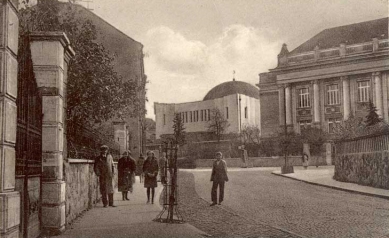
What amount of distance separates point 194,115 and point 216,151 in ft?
7.99

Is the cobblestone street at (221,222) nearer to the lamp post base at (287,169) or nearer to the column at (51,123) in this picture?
the column at (51,123)

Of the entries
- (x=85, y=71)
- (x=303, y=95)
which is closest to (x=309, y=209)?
(x=85, y=71)

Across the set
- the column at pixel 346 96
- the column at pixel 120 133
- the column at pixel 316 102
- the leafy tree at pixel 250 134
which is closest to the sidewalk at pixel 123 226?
the leafy tree at pixel 250 134

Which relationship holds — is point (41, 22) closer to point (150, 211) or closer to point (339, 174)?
point (150, 211)

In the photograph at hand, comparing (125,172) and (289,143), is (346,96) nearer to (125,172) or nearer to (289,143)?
(289,143)

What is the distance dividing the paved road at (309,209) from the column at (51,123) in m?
3.38

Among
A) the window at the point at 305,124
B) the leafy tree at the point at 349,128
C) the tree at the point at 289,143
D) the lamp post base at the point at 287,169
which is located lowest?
the lamp post base at the point at 287,169

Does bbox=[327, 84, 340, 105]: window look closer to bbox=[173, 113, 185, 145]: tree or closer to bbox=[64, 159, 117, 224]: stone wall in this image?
bbox=[173, 113, 185, 145]: tree

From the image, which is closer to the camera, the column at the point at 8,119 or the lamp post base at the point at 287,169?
the column at the point at 8,119

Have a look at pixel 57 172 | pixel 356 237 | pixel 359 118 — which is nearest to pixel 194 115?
pixel 57 172

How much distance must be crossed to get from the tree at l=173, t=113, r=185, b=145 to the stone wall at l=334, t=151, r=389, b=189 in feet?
23.4

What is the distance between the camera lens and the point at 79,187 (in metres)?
8.89

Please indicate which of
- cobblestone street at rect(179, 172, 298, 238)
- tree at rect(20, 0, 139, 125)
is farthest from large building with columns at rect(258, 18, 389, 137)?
tree at rect(20, 0, 139, 125)

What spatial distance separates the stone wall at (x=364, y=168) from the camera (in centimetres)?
1362
